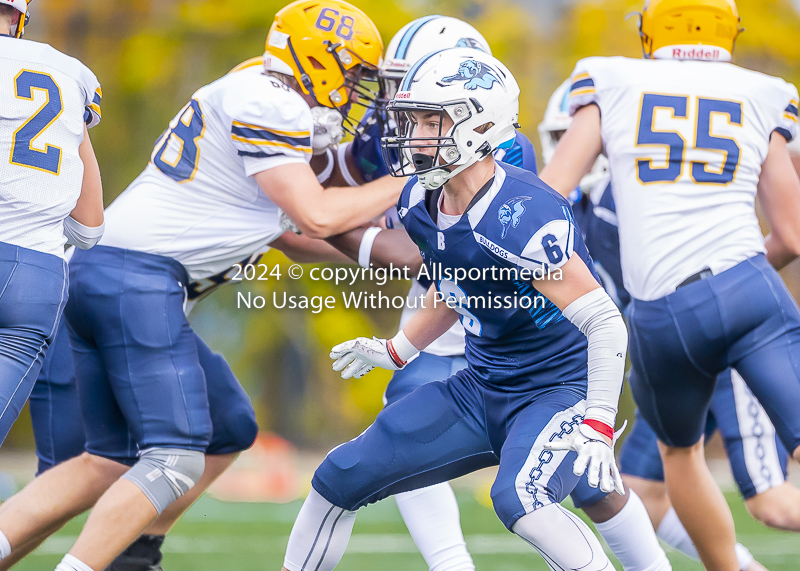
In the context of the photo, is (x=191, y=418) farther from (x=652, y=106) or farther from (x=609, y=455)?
(x=652, y=106)

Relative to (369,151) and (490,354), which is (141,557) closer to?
(490,354)

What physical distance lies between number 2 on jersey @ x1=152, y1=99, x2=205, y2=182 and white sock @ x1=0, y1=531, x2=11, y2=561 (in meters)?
1.30

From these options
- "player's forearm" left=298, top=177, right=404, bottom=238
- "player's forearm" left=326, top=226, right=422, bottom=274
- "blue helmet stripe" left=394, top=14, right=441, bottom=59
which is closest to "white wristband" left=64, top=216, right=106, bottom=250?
"player's forearm" left=298, top=177, right=404, bottom=238

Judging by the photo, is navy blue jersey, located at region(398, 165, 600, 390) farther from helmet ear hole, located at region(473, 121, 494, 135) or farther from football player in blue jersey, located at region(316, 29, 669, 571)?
football player in blue jersey, located at region(316, 29, 669, 571)

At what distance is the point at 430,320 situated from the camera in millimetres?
2893

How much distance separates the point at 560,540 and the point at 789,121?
5.73 ft

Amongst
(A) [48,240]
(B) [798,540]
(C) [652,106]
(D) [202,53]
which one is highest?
(C) [652,106]

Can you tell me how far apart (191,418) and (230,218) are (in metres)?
0.71

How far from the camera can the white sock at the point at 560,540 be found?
2.30 meters

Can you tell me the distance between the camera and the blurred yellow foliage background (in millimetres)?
10344

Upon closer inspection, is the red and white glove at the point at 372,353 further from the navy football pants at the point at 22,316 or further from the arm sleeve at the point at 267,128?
the navy football pants at the point at 22,316

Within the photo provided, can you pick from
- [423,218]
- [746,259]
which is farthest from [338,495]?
[746,259]

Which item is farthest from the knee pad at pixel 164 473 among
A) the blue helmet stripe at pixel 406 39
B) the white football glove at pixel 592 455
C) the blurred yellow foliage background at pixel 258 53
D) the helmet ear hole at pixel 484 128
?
the blurred yellow foliage background at pixel 258 53

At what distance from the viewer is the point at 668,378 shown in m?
3.09
